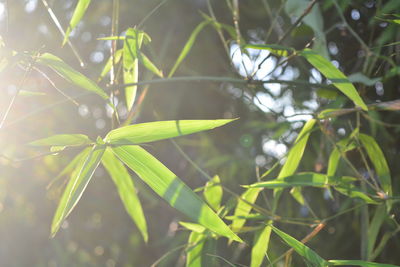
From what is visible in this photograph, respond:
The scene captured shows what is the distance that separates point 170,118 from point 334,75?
0.75 m

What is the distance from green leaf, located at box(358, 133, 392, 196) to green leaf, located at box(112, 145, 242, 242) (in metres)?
0.26

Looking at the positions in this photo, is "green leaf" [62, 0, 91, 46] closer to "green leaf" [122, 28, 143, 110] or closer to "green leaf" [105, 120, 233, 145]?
"green leaf" [122, 28, 143, 110]

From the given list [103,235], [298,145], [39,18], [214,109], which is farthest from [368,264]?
[103,235]

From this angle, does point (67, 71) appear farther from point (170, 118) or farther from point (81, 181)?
point (170, 118)

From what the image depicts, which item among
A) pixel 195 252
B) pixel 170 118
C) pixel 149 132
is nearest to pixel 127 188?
pixel 195 252

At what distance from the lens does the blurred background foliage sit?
37.2 inches

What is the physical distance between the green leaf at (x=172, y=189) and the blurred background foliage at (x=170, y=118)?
443 mm

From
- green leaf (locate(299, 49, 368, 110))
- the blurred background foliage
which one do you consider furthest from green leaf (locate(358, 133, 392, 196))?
the blurred background foliage

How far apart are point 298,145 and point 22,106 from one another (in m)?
1.04

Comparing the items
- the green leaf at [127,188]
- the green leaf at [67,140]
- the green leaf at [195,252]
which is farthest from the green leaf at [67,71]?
the green leaf at [195,252]

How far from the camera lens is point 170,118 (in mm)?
1210

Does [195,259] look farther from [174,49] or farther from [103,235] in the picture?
[103,235]

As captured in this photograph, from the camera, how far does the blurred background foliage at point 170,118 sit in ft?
3.10

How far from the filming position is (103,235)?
1.56 metres
